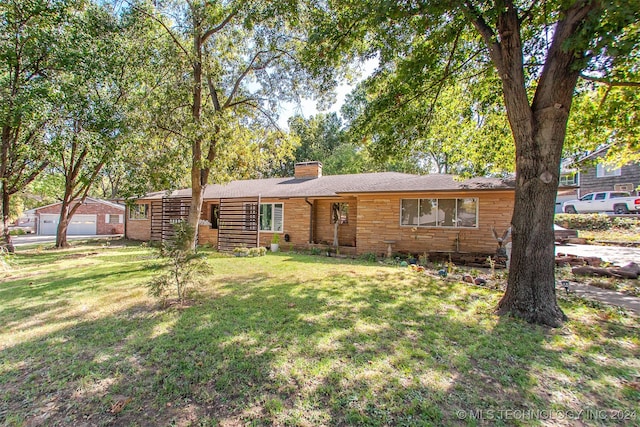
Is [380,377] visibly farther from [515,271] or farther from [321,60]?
[321,60]

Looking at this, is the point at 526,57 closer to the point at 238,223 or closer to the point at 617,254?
the point at 617,254

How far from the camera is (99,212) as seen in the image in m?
28.7

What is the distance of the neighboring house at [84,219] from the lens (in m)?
27.8

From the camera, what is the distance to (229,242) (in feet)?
47.4

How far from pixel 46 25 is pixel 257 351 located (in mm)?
12875

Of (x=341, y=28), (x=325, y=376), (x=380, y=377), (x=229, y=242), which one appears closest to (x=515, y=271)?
(x=380, y=377)

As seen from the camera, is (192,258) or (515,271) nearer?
(515,271)

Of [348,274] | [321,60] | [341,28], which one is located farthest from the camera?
[348,274]

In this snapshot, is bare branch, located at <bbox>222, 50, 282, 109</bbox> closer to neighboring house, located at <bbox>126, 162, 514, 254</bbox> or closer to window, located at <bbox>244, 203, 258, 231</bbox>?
neighboring house, located at <bbox>126, 162, 514, 254</bbox>

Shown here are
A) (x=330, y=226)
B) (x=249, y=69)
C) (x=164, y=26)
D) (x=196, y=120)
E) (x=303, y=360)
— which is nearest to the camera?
(x=303, y=360)

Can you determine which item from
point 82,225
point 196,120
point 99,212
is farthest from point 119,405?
point 82,225

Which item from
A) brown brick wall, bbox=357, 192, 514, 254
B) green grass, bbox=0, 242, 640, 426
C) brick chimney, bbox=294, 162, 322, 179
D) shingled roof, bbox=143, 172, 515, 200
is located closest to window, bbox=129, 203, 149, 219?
shingled roof, bbox=143, 172, 515, 200

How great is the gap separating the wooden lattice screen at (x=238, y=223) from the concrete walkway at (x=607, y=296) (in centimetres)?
1178

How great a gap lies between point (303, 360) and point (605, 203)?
24.7m
